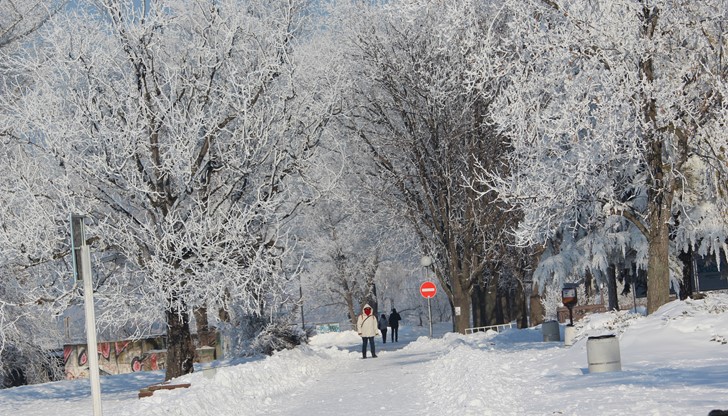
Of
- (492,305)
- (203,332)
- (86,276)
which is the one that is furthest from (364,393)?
(492,305)

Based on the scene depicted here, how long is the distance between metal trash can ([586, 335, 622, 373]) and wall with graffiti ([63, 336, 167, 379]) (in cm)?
3347

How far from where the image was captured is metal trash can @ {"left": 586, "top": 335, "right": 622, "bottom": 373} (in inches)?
626

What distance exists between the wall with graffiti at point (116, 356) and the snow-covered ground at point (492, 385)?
18.8 meters

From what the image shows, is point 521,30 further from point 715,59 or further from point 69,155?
point 69,155

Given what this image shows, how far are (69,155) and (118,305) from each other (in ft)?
11.2

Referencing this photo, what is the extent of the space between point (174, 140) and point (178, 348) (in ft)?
16.0

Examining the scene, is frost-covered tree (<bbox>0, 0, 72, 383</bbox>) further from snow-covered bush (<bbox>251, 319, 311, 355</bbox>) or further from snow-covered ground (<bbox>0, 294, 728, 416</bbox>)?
snow-covered bush (<bbox>251, 319, 311, 355</bbox>)

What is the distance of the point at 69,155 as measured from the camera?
78.2ft

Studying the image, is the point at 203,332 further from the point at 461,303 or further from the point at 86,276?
the point at 86,276

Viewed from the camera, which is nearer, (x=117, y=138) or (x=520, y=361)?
(x=520, y=361)

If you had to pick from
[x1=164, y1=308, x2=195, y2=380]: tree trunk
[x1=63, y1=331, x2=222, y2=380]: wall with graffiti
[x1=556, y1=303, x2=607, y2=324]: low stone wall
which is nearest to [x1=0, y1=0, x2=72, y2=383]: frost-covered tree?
[x1=164, y1=308, x2=195, y2=380]: tree trunk

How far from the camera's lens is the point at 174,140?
23.9m

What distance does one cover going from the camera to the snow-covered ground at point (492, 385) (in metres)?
13.6

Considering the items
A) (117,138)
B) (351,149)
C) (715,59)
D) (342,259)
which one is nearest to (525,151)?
(715,59)
